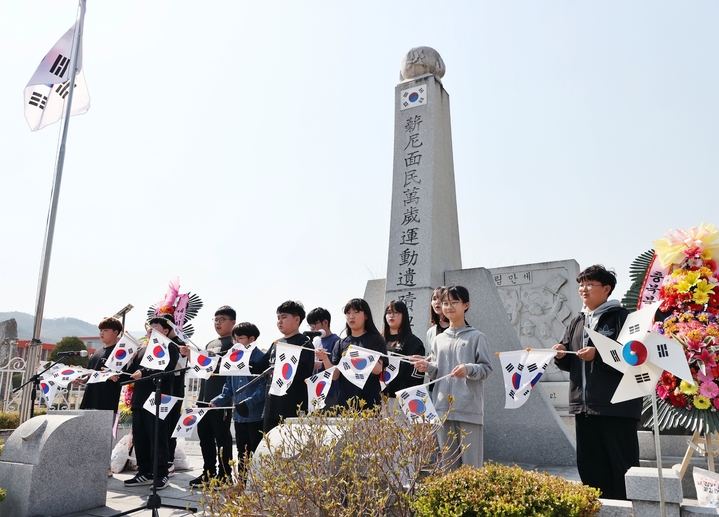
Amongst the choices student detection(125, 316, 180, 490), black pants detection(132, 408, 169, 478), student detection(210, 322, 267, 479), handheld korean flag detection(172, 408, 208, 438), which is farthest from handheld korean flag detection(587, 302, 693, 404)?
black pants detection(132, 408, 169, 478)

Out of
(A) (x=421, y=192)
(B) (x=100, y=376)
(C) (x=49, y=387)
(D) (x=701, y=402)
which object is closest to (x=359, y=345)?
(D) (x=701, y=402)

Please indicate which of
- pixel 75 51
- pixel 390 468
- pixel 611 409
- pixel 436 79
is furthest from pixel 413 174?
pixel 75 51

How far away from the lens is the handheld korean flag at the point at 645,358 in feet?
9.15

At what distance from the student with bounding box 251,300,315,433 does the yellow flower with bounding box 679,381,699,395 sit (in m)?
2.69

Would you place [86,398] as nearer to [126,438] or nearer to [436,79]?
[126,438]

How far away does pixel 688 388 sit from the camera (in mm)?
3703

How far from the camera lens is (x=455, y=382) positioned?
4.11 metres

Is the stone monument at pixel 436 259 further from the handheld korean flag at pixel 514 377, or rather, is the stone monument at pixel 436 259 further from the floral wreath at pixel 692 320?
the handheld korean flag at pixel 514 377

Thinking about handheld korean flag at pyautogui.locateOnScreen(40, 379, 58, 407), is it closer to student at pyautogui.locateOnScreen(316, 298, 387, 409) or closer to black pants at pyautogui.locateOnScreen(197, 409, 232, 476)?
black pants at pyautogui.locateOnScreen(197, 409, 232, 476)

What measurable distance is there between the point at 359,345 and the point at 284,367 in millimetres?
639

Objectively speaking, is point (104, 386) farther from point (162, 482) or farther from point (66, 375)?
point (162, 482)

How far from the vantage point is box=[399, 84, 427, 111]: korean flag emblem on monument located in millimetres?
7789

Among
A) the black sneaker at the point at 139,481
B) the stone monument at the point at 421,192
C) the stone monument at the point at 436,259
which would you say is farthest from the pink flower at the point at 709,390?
the black sneaker at the point at 139,481

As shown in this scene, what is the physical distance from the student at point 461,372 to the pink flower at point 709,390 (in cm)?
140
